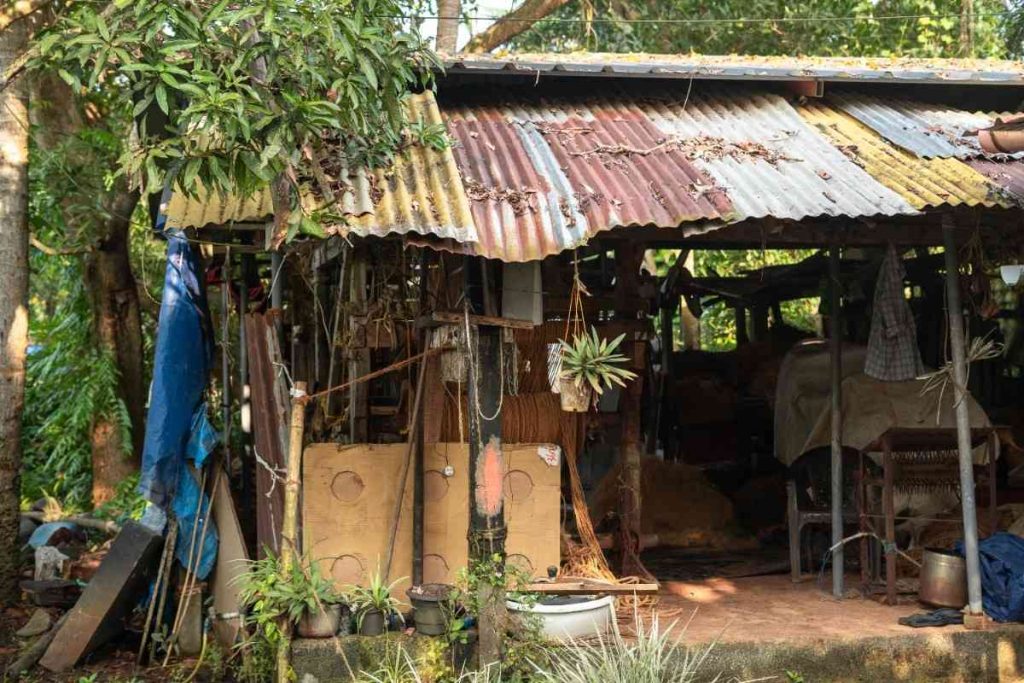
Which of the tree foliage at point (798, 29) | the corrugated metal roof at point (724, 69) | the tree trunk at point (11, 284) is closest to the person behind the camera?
the corrugated metal roof at point (724, 69)

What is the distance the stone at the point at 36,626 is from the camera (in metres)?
8.61

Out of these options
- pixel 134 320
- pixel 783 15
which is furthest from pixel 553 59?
pixel 783 15

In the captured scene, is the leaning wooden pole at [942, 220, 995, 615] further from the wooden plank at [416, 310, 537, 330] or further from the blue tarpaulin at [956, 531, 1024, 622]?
the wooden plank at [416, 310, 537, 330]

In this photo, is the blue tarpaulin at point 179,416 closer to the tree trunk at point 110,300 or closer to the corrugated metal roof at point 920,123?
the tree trunk at point 110,300

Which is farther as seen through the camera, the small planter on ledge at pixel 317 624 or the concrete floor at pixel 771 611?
the concrete floor at pixel 771 611

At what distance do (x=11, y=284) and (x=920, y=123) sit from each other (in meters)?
7.74

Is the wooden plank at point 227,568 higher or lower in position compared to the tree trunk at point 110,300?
lower

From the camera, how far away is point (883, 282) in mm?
8008

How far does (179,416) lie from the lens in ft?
27.9

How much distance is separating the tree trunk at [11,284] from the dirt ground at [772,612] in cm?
563

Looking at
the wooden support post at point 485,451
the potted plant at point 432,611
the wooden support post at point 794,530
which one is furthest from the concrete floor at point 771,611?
the potted plant at point 432,611

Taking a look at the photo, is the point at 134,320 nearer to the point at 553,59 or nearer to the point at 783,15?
the point at 553,59

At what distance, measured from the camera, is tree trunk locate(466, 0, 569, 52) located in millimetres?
13562

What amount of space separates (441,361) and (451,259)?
697 millimetres
